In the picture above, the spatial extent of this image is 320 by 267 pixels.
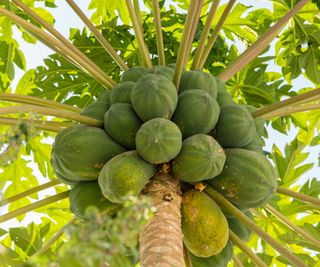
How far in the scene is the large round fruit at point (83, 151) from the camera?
7.71ft

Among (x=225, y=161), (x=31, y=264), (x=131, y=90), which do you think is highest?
(x=31, y=264)

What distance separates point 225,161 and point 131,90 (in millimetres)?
678

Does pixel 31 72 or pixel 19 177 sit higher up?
pixel 31 72

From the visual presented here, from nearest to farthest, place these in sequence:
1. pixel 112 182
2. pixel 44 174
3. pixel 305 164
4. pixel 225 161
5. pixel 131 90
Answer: pixel 112 182
pixel 225 161
pixel 131 90
pixel 305 164
pixel 44 174

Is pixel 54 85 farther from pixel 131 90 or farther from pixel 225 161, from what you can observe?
pixel 225 161

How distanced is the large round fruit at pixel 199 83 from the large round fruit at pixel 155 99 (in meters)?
0.26

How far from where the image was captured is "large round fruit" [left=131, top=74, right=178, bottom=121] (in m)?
2.40

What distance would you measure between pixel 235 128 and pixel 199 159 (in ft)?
1.17

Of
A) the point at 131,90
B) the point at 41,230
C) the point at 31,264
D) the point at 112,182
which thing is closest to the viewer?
the point at 31,264

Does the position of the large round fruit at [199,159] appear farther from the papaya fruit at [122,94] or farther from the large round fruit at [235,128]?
the papaya fruit at [122,94]

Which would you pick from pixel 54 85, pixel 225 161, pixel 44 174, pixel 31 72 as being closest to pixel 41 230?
pixel 44 174

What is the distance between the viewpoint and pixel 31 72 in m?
4.54

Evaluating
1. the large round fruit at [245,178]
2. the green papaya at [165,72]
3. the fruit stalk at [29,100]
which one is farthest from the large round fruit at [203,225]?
the fruit stalk at [29,100]

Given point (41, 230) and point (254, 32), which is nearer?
point (41, 230)
